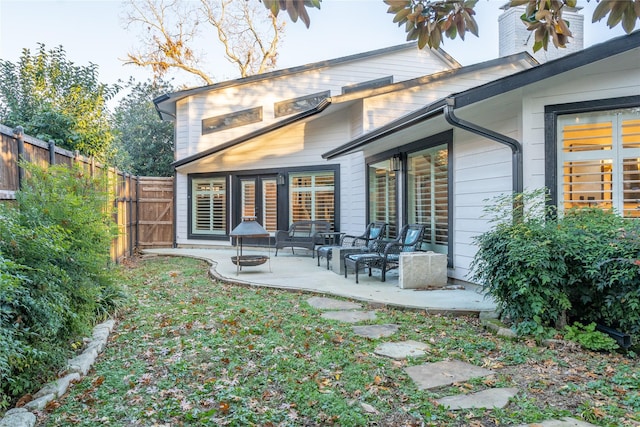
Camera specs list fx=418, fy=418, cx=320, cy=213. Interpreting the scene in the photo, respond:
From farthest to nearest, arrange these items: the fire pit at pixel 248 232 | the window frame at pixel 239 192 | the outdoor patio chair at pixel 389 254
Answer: the window frame at pixel 239 192
the fire pit at pixel 248 232
the outdoor patio chair at pixel 389 254

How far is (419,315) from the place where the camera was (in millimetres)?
4699

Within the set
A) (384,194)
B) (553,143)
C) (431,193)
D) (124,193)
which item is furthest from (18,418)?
(124,193)

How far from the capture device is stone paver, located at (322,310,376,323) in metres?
4.54

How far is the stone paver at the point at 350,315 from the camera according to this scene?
4.54m

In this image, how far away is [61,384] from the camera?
2.74 m

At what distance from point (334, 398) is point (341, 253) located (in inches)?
191

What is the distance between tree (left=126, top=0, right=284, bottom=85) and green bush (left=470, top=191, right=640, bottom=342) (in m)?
17.0

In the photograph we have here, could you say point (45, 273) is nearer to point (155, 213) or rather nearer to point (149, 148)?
point (155, 213)

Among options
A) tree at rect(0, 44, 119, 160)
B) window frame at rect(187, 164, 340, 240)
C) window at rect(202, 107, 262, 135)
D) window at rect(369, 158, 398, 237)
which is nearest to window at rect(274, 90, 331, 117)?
window at rect(202, 107, 262, 135)

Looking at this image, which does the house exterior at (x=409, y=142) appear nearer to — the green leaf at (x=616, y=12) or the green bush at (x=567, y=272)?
the green bush at (x=567, y=272)

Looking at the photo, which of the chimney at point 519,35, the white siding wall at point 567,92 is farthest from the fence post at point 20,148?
the chimney at point 519,35

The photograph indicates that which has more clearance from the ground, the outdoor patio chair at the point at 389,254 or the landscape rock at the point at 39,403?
the outdoor patio chair at the point at 389,254

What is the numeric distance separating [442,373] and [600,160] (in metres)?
3.32

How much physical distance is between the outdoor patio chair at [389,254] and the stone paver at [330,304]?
44.2 inches
